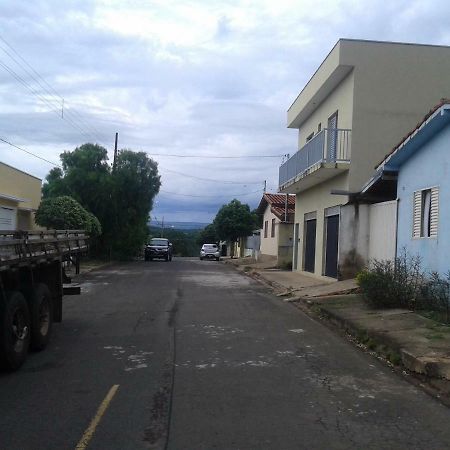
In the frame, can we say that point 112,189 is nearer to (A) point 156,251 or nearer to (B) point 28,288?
(A) point 156,251

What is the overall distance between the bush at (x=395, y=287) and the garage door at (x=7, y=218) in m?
15.6

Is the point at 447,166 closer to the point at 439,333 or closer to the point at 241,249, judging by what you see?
the point at 439,333

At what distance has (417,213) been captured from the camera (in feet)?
44.1

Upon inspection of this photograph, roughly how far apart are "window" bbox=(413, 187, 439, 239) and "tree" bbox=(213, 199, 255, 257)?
42.3m

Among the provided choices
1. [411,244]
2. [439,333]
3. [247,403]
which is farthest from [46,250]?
[411,244]

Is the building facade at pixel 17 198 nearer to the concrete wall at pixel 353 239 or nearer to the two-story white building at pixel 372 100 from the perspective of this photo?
the two-story white building at pixel 372 100

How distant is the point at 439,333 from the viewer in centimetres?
930

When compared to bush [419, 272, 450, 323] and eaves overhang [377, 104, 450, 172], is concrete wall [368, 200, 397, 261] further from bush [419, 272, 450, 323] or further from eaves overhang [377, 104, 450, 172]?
bush [419, 272, 450, 323]

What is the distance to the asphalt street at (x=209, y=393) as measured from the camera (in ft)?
16.6

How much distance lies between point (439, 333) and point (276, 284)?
456 inches

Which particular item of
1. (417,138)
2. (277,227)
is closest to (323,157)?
(417,138)

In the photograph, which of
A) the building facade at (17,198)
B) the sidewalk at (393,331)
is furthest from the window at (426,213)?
the building facade at (17,198)

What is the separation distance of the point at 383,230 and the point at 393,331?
6792 millimetres

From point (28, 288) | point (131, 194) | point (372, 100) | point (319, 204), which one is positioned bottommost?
point (28, 288)
